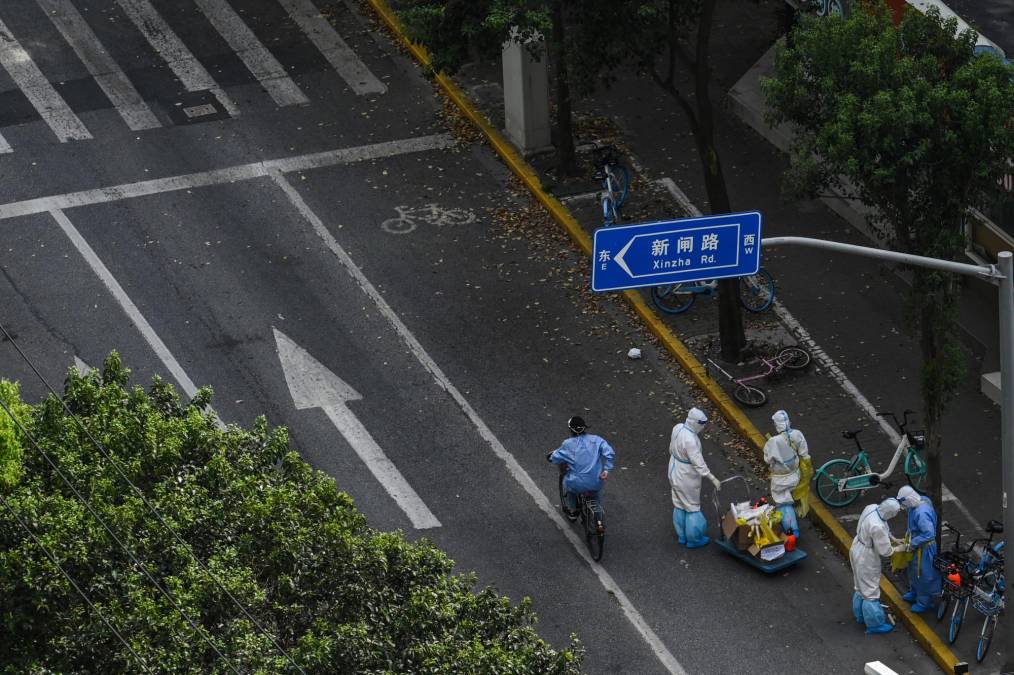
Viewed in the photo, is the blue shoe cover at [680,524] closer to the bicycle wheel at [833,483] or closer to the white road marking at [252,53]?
the bicycle wheel at [833,483]

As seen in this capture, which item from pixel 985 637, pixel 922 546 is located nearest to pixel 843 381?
pixel 922 546

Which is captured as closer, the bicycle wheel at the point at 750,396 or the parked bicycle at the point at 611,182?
the bicycle wheel at the point at 750,396

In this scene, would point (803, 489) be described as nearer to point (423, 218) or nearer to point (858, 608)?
point (858, 608)

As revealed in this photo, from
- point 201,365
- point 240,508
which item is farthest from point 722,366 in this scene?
point 240,508

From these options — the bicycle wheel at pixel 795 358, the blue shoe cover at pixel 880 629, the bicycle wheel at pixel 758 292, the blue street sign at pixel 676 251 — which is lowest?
the blue shoe cover at pixel 880 629

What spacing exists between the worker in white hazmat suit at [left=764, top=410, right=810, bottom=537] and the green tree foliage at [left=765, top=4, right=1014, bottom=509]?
1.55 m

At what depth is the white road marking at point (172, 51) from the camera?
29244 mm

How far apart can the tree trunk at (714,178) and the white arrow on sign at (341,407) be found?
15.1 feet

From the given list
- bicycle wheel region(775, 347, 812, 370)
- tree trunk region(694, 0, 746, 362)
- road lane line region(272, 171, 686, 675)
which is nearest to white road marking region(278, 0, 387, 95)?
road lane line region(272, 171, 686, 675)

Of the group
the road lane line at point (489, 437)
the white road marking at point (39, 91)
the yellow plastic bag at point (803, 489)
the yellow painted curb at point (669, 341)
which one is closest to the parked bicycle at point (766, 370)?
the yellow painted curb at point (669, 341)

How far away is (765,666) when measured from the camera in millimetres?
19016

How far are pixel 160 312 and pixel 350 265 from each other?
2.72 m

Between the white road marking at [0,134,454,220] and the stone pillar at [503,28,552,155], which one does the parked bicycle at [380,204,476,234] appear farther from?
the stone pillar at [503,28,552,155]

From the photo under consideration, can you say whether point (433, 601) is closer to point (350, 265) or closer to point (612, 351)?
point (612, 351)
